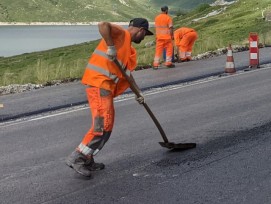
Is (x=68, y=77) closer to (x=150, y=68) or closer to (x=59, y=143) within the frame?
(x=150, y=68)

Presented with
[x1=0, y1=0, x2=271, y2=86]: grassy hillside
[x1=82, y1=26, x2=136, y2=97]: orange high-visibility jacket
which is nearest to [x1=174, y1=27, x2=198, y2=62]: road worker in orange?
[x1=0, y1=0, x2=271, y2=86]: grassy hillside

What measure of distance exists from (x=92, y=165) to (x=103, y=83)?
91 centimetres


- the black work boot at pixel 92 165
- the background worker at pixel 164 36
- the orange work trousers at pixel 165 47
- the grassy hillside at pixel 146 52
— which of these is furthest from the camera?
the background worker at pixel 164 36

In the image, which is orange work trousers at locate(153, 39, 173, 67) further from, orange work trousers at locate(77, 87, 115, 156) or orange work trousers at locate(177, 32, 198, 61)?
orange work trousers at locate(77, 87, 115, 156)

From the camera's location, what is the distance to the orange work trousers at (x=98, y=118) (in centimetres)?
630

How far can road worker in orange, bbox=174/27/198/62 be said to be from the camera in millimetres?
20516

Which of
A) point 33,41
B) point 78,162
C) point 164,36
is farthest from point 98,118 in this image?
point 33,41

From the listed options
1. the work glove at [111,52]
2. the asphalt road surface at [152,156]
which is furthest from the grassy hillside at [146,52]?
the work glove at [111,52]

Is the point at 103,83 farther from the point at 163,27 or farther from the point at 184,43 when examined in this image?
the point at 184,43

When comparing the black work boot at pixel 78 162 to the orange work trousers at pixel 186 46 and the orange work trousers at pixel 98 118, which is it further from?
the orange work trousers at pixel 186 46

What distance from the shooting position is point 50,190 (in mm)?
5926

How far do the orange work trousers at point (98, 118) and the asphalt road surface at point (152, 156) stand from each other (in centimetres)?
32

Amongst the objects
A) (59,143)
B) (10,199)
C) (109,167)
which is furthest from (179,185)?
(59,143)

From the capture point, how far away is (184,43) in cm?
2083
